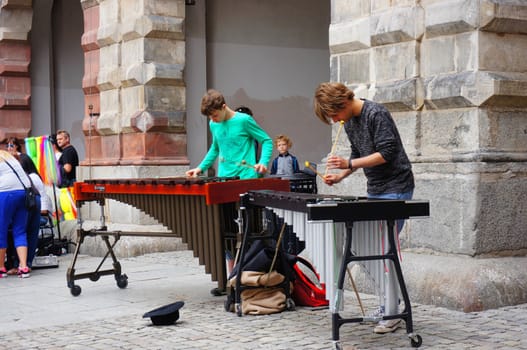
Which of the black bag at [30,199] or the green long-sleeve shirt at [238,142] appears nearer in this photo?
the green long-sleeve shirt at [238,142]

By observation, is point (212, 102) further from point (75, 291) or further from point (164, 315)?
point (75, 291)

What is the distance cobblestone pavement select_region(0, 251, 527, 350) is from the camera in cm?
546

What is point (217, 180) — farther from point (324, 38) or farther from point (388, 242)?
point (324, 38)

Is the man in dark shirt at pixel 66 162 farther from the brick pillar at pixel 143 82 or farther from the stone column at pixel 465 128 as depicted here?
the stone column at pixel 465 128

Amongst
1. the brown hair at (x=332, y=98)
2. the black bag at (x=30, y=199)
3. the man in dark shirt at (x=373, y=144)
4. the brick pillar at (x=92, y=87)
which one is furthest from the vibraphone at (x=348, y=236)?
the brick pillar at (x=92, y=87)

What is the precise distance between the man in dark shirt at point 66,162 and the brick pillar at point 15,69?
4215 millimetres

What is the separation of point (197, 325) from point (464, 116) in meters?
2.63

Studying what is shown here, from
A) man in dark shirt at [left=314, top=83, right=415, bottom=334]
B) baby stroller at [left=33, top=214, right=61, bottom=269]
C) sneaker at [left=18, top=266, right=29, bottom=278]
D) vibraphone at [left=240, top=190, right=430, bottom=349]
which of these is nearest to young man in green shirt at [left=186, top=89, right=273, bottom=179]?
→ man in dark shirt at [left=314, top=83, right=415, bottom=334]

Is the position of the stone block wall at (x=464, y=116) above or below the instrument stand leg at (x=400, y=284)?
above

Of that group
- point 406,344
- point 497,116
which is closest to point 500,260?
point 497,116

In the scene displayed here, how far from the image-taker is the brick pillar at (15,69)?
15.7 m

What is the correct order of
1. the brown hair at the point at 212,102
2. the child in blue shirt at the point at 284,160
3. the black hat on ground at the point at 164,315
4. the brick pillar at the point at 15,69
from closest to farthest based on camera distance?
the black hat on ground at the point at 164,315
the brown hair at the point at 212,102
the child in blue shirt at the point at 284,160
the brick pillar at the point at 15,69

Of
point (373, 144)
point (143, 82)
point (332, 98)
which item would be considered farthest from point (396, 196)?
point (143, 82)

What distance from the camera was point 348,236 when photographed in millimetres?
5082
